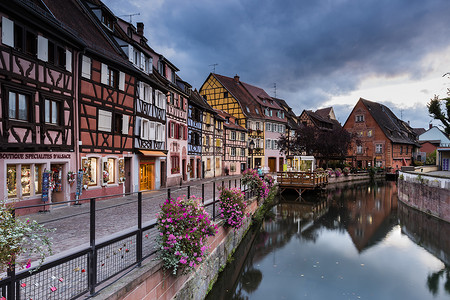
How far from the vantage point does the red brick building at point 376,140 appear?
5762 cm

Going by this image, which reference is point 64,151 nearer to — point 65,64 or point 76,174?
point 76,174

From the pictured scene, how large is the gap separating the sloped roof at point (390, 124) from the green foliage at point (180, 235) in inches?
2402

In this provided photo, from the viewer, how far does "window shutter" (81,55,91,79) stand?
13.5 m

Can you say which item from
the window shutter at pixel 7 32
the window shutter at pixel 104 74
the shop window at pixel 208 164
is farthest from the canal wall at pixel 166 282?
the shop window at pixel 208 164

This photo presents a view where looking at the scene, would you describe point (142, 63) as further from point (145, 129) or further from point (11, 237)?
point (11, 237)

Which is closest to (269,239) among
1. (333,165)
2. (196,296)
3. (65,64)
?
(196,296)

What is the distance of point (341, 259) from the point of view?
12.4m

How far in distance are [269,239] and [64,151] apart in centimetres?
1086

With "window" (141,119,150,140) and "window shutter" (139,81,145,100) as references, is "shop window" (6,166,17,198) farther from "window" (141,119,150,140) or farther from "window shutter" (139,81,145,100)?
"window shutter" (139,81,145,100)

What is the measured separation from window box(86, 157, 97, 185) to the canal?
810 cm

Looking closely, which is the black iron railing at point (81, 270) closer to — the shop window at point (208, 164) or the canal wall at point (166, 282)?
the canal wall at point (166, 282)

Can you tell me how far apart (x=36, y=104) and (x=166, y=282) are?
9.23m

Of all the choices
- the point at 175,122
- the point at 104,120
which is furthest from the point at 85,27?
the point at 175,122

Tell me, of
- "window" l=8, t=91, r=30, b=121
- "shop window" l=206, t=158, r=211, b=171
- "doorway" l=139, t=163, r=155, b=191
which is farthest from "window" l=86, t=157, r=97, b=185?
"shop window" l=206, t=158, r=211, b=171
